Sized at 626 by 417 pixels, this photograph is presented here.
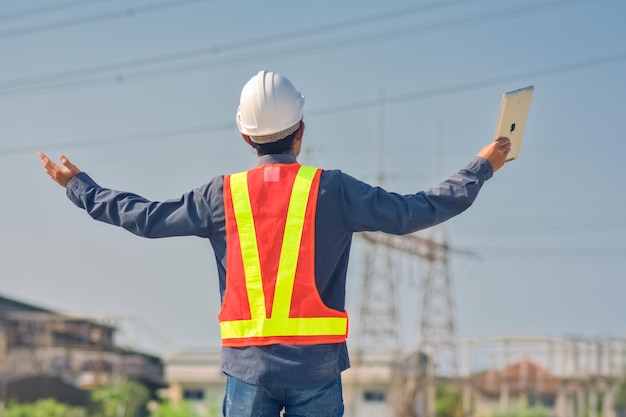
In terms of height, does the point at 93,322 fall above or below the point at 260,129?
above

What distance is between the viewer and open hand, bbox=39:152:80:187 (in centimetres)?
549

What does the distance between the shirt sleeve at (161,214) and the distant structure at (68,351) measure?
172 feet

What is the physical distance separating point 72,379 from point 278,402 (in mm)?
57089

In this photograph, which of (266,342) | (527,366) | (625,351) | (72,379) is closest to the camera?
(266,342)

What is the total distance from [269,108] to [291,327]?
3.33ft

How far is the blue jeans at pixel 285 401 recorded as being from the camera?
482 centimetres

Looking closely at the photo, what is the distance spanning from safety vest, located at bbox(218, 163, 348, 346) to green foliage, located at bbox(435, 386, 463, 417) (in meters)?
53.8

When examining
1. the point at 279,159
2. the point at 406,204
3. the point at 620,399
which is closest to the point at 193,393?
the point at 620,399

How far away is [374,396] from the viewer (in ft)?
221

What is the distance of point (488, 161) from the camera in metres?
5.03

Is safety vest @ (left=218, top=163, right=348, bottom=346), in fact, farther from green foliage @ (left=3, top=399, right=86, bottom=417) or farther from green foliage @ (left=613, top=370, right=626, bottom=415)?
green foliage @ (left=613, top=370, right=626, bottom=415)

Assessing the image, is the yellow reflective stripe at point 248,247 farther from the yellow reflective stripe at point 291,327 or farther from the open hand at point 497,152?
the open hand at point 497,152

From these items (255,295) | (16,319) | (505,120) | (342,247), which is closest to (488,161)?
(505,120)

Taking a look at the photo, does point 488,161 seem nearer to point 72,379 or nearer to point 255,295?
point 255,295
